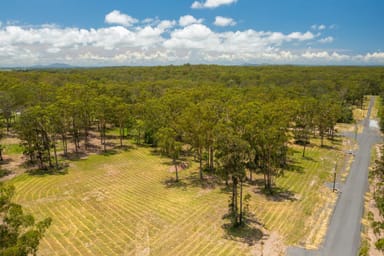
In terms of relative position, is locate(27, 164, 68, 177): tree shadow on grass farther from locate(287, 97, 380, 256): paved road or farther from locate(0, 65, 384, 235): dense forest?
locate(287, 97, 380, 256): paved road

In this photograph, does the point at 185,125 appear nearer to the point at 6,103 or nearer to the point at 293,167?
the point at 293,167

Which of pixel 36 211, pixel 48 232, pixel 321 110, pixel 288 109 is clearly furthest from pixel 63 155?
pixel 321 110

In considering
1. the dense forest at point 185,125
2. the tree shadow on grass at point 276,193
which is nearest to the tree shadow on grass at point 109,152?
the dense forest at point 185,125

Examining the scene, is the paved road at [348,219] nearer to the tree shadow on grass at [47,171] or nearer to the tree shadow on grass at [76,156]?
the tree shadow on grass at [47,171]

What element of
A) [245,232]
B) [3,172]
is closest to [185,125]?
[245,232]

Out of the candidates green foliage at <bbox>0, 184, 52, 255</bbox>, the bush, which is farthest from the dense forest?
green foliage at <bbox>0, 184, 52, 255</bbox>

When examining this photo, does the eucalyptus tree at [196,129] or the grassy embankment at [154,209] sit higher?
the eucalyptus tree at [196,129]

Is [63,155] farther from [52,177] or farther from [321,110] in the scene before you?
[321,110]
